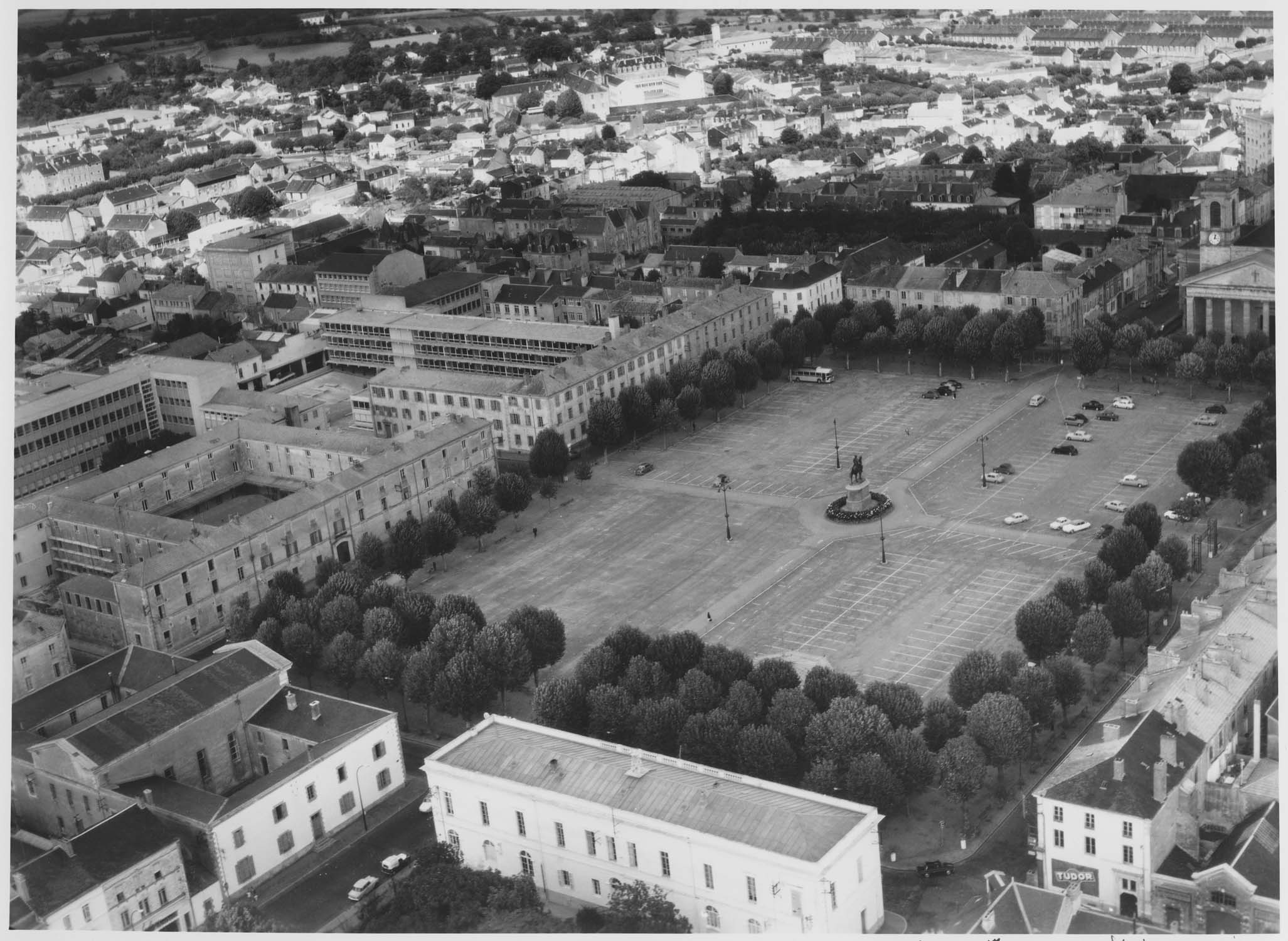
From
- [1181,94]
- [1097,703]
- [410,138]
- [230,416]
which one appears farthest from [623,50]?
[1097,703]

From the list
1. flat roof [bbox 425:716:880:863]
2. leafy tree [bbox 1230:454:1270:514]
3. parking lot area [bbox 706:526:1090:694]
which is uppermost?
flat roof [bbox 425:716:880:863]

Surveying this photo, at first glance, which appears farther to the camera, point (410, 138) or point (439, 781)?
point (410, 138)

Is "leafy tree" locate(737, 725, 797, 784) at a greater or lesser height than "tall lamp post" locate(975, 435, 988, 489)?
greater

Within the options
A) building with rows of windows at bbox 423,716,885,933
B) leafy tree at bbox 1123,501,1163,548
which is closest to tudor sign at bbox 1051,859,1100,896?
building with rows of windows at bbox 423,716,885,933

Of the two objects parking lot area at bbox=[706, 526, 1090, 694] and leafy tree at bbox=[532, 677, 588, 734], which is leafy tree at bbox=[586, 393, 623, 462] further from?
leafy tree at bbox=[532, 677, 588, 734]

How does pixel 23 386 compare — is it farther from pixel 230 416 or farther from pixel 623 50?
pixel 623 50

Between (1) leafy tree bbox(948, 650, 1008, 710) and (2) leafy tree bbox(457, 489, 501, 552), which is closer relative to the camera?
(1) leafy tree bbox(948, 650, 1008, 710)

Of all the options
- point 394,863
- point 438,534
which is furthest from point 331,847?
point 438,534
